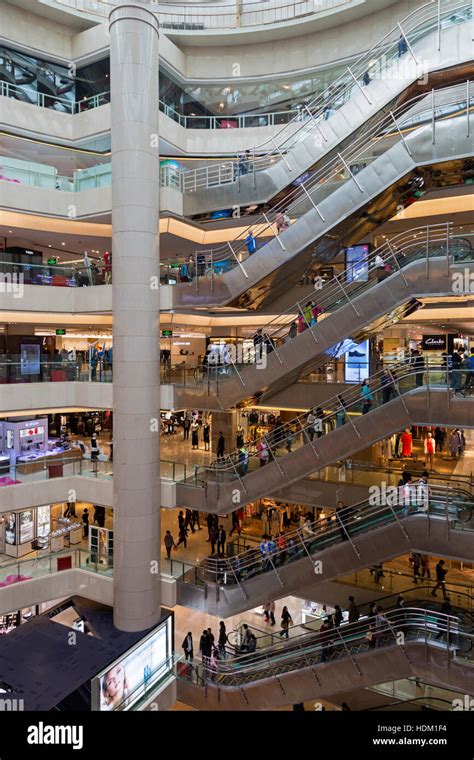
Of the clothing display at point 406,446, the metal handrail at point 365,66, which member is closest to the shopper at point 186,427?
the clothing display at point 406,446

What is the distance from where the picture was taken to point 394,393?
10.8m

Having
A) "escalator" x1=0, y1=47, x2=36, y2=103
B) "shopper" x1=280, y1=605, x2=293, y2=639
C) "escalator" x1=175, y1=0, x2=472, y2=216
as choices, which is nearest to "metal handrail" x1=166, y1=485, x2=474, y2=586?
"shopper" x1=280, y1=605, x2=293, y2=639

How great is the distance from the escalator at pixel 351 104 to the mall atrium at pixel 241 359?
0.25 feet

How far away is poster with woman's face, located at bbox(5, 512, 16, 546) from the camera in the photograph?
15.0 meters

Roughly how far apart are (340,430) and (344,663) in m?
5.72

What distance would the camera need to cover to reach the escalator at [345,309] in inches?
394

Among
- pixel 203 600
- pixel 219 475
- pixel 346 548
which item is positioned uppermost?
pixel 219 475

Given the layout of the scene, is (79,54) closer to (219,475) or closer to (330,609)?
(219,475)

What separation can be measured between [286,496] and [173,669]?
6.08m

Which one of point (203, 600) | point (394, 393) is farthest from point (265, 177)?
point (203, 600)

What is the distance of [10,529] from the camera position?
1503 centimetres

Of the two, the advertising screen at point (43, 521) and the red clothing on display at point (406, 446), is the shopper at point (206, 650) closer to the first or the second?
the advertising screen at point (43, 521)

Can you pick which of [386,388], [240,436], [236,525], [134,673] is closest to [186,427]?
[240,436]
